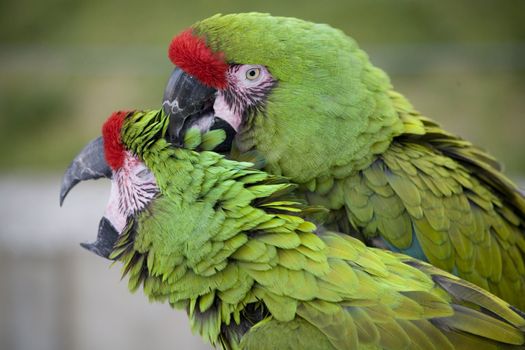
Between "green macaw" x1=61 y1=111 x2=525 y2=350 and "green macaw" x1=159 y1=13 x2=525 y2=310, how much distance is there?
0.16m

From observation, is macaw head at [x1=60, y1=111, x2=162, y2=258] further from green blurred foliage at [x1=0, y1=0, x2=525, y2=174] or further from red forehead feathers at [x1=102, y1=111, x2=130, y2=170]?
green blurred foliage at [x1=0, y1=0, x2=525, y2=174]

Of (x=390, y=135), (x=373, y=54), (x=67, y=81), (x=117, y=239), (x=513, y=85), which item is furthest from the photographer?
(x=67, y=81)

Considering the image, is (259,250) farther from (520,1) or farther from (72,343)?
(520,1)

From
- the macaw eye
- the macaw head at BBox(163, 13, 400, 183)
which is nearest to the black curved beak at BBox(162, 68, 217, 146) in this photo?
the macaw head at BBox(163, 13, 400, 183)

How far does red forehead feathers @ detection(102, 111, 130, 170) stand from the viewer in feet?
6.79

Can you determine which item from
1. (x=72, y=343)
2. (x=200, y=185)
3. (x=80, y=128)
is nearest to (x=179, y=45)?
(x=200, y=185)

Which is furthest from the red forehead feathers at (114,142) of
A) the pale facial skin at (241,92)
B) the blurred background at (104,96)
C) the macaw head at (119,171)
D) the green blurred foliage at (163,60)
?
the green blurred foliage at (163,60)

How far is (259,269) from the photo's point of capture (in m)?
1.87

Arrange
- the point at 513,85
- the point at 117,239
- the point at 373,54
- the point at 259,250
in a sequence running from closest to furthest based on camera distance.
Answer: the point at 259,250 < the point at 117,239 < the point at 373,54 < the point at 513,85

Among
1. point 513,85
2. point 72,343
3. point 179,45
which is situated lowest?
point 72,343

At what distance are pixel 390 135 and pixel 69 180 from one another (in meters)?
0.98

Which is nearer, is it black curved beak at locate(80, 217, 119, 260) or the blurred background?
black curved beak at locate(80, 217, 119, 260)

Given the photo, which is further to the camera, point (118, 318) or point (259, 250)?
point (118, 318)

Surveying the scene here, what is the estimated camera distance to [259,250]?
6.14 feet
